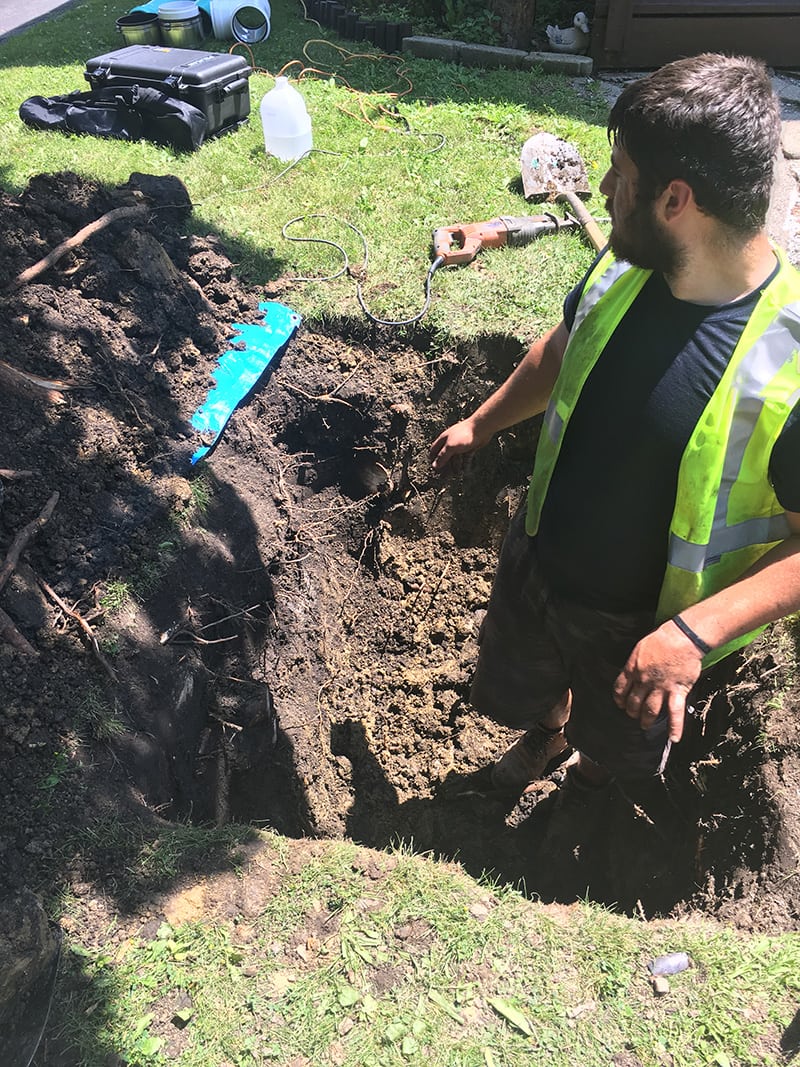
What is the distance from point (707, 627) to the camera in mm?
1825

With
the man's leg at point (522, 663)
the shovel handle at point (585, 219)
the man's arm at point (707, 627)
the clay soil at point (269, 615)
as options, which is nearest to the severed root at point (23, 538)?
the clay soil at point (269, 615)

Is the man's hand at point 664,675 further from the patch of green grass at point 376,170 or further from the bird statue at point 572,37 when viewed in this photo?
the bird statue at point 572,37

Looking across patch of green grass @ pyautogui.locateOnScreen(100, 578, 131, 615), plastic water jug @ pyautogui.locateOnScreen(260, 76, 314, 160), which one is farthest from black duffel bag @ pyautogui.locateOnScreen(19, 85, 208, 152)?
patch of green grass @ pyautogui.locateOnScreen(100, 578, 131, 615)

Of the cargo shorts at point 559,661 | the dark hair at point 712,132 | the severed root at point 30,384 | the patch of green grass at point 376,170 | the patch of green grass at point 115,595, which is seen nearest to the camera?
the dark hair at point 712,132

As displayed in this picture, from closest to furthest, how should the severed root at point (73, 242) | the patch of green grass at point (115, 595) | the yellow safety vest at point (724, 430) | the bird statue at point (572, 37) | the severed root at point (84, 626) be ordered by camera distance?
the yellow safety vest at point (724, 430)
the severed root at point (84, 626)
the patch of green grass at point (115, 595)
the severed root at point (73, 242)
the bird statue at point (572, 37)

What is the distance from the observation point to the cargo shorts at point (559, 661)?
2359mm

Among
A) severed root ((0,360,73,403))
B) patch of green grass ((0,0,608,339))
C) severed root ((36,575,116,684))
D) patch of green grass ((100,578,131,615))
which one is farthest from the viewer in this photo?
patch of green grass ((0,0,608,339))

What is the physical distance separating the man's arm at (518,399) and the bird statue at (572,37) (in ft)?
23.8

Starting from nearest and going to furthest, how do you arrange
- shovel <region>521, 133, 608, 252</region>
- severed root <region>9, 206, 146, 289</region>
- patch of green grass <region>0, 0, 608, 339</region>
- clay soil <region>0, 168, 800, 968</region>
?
clay soil <region>0, 168, 800, 968</region> → severed root <region>9, 206, 146, 289</region> → patch of green grass <region>0, 0, 608, 339</region> → shovel <region>521, 133, 608, 252</region>

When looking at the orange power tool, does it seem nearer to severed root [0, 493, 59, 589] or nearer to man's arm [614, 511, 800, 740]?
severed root [0, 493, 59, 589]

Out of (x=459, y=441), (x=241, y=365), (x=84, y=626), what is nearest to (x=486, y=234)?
(x=241, y=365)

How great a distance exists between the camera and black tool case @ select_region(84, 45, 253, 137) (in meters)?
6.05

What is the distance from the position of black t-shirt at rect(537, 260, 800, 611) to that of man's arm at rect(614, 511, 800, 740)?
0.17 metres

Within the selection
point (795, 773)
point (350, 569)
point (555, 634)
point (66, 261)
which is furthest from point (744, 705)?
point (66, 261)
